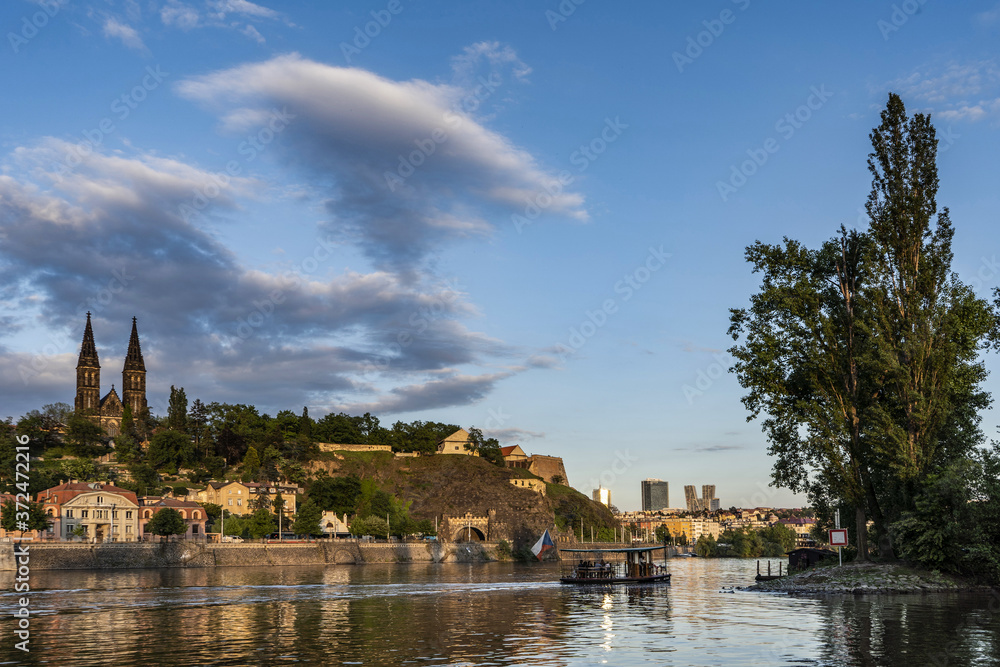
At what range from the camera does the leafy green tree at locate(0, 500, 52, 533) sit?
369 feet

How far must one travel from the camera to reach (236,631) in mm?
38781

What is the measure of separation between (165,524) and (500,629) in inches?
4244

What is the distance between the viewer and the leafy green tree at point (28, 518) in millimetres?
112438

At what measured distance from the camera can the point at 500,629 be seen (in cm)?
3875

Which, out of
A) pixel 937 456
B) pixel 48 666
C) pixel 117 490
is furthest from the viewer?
pixel 117 490

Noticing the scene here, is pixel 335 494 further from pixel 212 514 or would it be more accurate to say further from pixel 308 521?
pixel 212 514

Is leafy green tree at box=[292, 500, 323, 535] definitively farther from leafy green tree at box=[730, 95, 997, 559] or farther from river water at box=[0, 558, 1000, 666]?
leafy green tree at box=[730, 95, 997, 559]

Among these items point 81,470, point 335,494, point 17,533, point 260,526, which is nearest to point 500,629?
point 17,533

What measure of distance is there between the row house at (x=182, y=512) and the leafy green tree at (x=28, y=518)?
2334 centimetres

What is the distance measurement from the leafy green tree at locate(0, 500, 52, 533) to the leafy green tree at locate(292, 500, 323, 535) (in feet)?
141

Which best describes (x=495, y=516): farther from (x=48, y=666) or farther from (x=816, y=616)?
(x=48, y=666)

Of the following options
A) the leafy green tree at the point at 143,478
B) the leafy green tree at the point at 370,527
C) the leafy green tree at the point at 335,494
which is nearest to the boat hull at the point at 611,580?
the leafy green tree at the point at 370,527

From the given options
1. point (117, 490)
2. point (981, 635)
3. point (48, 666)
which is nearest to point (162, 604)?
point (48, 666)

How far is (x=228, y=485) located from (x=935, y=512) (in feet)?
461
